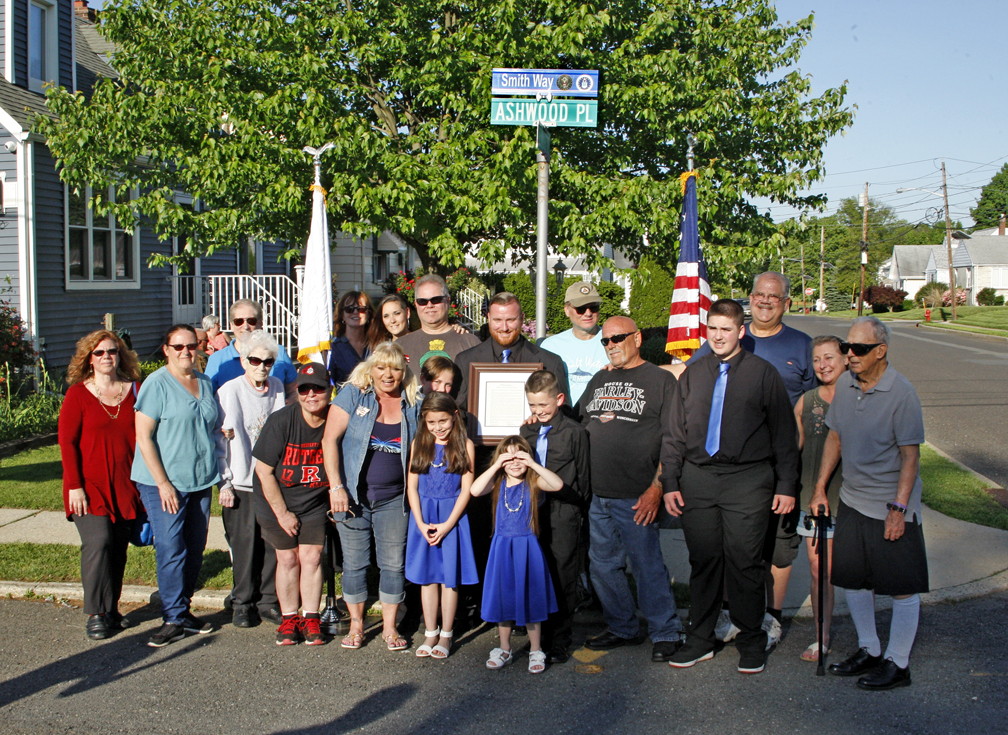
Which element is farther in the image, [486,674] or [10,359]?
[10,359]

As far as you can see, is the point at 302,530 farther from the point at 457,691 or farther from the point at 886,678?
the point at 886,678

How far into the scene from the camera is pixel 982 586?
6.31 meters

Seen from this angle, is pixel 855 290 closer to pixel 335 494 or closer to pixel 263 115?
pixel 263 115

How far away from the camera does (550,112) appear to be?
→ 23.9ft

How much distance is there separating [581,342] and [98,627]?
3385 millimetres

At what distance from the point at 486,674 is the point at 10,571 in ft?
12.2

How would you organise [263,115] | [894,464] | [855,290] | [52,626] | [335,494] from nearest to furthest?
[894,464], [335,494], [52,626], [263,115], [855,290]

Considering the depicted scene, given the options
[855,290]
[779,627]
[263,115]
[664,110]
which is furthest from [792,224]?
[855,290]

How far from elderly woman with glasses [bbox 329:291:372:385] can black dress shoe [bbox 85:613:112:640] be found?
7.15ft

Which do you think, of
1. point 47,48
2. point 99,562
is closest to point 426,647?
point 99,562

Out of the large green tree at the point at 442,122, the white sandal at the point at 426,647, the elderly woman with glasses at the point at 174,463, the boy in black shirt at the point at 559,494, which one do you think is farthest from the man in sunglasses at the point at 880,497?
the large green tree at the point at 442,122

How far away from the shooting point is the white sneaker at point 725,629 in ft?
17.7

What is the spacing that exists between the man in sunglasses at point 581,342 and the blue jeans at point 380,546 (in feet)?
4.50

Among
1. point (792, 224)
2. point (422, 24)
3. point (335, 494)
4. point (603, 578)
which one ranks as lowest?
point (603, 578)
